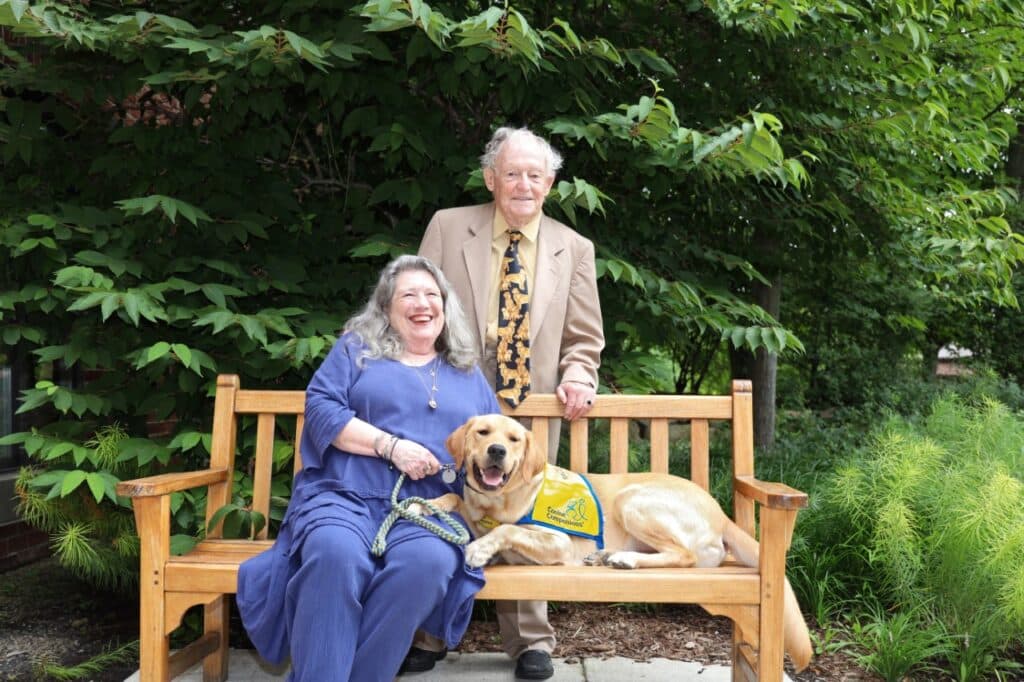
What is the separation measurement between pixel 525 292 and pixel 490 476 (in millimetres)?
860

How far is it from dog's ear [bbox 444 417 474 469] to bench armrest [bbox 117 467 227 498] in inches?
38.8

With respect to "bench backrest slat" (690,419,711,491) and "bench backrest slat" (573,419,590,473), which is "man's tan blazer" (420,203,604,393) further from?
"bench backrest slat" (690,419,711,491)

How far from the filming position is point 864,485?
4652 millimetres

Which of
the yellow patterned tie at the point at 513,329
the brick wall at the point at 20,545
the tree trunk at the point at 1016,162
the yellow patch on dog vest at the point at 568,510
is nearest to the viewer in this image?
the yellow patch on dog vest at the point at 568,510

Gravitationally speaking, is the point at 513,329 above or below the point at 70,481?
above

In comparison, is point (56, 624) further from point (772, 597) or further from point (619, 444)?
point (772, 597)

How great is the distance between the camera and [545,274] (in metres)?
3.55

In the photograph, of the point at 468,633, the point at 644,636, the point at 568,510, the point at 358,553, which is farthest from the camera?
the point at 468,633


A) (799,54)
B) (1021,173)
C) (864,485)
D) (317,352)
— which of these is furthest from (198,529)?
(1021,173)

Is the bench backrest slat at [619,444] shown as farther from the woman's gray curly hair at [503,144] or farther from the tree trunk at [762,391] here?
the tree trunk at [762,391]

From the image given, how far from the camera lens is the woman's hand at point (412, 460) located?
3012 millimetres

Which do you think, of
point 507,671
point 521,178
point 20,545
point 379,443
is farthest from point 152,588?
point 20,545

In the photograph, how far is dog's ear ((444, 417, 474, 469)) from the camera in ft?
9.88

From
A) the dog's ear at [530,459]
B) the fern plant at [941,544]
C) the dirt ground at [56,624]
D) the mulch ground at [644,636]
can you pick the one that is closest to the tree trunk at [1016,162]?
the fern plant at [941,544]
